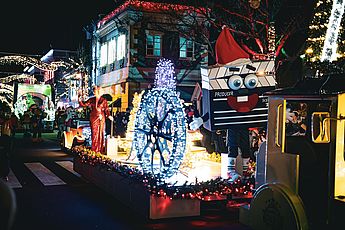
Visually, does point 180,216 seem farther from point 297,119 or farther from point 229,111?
point 297,119

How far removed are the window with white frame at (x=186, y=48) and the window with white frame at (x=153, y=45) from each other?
1.51m

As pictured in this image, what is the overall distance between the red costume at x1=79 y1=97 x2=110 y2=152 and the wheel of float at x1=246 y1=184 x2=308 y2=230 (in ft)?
26.0

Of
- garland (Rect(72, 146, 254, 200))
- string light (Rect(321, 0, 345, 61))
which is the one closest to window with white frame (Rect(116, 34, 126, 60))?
garland (Rect(72, 146, 254, 200))

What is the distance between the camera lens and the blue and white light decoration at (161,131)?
8.86 m

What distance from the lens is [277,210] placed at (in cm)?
552

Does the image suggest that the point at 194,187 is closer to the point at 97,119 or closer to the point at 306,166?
the point at 306,166

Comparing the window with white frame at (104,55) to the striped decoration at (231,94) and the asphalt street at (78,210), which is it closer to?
the asphalt street at (78,210)

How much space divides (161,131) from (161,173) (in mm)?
993

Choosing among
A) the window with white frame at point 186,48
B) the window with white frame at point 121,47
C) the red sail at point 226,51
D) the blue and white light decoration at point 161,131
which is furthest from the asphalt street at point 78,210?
the window with white frame at point 186,48

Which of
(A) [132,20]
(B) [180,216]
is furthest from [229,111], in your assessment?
(A) [132,20]

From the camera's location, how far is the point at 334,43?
641 cm

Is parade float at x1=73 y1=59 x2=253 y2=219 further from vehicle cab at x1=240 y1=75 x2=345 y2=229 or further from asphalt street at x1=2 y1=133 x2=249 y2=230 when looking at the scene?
vehicle cab at x1=240 y1=75 x2=345 y2=229

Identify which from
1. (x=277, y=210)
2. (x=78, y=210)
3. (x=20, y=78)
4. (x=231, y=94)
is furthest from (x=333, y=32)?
(x=20, y=78)

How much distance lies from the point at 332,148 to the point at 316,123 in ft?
1.16
